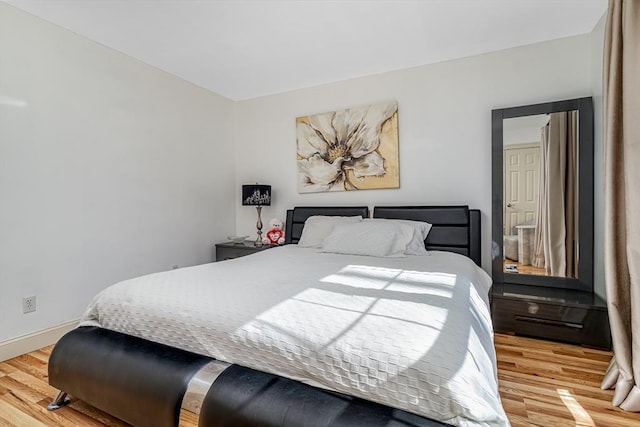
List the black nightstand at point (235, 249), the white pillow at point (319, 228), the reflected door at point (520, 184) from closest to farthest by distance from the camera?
the reflected door at point (520, 184)
the white pillow at point (319, 228)
the black nightstand at point (235, 249)

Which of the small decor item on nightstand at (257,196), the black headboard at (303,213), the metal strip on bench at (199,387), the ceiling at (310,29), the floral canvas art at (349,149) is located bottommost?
the metal strip on bench at (199,387)

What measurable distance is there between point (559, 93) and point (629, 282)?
171cm

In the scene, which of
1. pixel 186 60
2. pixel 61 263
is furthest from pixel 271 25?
pixel 61 263

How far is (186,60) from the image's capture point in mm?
3059

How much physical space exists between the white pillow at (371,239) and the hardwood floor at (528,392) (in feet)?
3.36

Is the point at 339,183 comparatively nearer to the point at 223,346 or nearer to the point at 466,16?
the point at 466,16

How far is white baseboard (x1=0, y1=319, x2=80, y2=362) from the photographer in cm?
221

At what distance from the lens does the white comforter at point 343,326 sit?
99 cm

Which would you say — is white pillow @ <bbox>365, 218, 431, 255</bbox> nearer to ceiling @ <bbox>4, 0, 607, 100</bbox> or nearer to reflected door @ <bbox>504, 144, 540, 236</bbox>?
reflected door @ <bbox>504, 144, 540, 236</bbox>

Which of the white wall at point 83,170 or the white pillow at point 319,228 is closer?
the white wall at point 83,170

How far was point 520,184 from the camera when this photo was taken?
2.76 m

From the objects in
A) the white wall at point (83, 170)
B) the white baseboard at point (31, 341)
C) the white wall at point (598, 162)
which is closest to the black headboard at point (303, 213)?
the white wall at point (83, 170)

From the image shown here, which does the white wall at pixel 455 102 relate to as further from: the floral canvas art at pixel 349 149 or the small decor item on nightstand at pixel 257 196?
the small decor item on nightstand at pixel 257 196

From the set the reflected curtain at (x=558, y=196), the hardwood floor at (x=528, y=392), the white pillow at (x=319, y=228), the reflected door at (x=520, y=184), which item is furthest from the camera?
the white pillow at (x=319, y=228)
